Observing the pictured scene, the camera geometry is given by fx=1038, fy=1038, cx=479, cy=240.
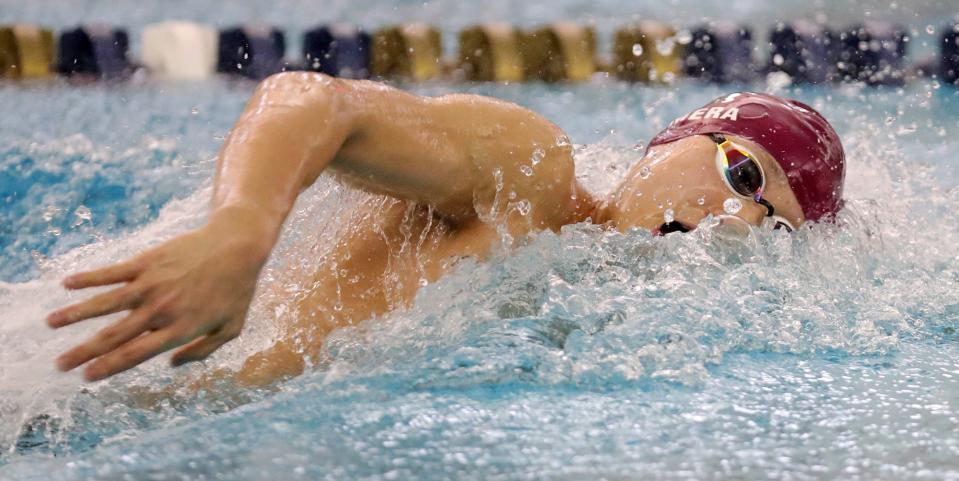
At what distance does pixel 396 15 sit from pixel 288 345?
12.4 ft

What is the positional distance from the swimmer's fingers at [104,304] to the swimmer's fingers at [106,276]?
0.03ft

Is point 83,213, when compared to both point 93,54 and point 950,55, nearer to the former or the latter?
point 93,54

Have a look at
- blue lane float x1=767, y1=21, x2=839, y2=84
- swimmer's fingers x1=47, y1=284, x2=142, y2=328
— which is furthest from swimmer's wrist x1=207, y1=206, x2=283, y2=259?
blue lane float x1=767, y1=21, x2=839, y2=84

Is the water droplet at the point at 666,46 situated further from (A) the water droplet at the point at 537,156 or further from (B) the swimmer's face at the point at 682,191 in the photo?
(A) the water droplet at the point at 537,156

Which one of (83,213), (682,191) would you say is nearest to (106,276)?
(682,191)

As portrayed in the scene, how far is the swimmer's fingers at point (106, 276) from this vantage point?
3.02 ft

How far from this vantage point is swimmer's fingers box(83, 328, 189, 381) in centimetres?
96

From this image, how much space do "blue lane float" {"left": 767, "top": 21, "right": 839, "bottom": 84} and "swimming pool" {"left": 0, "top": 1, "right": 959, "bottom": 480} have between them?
1.92 m

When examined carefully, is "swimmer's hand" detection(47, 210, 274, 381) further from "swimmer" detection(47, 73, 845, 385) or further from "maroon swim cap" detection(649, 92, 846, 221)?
"maroon swim cap" detection(649, 92, 846, 221)

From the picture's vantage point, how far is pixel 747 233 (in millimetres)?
1790

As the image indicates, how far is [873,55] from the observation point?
4.52 meters

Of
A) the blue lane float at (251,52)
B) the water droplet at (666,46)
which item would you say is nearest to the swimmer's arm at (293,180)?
the blue lane float at (251,52)

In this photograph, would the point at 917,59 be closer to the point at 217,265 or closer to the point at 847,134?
the point at 847,134

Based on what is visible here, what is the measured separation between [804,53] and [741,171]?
2.98 meters
